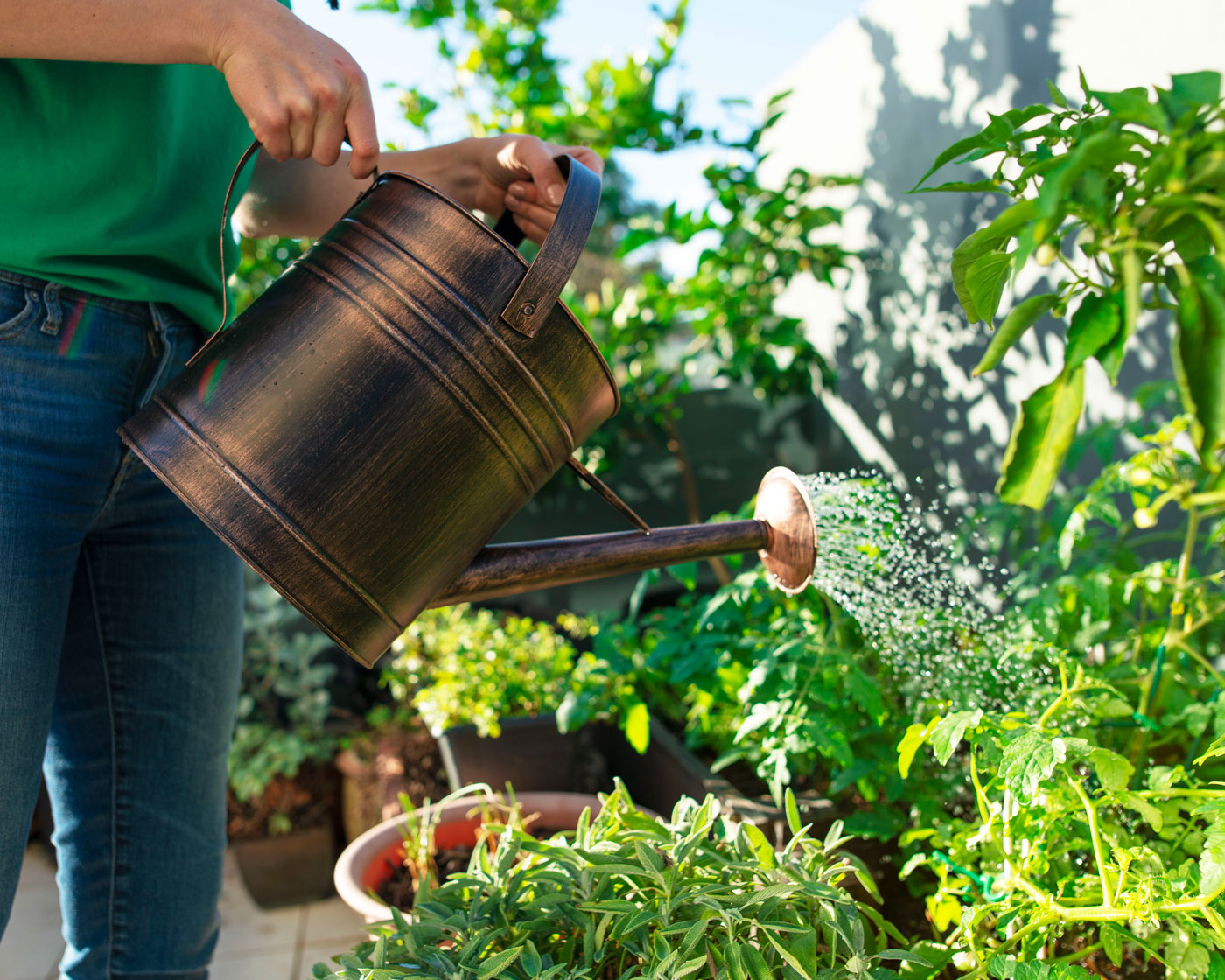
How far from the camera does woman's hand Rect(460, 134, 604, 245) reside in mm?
921

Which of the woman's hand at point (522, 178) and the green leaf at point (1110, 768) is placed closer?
the green leaf at point (1110, 768)

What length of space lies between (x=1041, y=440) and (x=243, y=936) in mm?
2180

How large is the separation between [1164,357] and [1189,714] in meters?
0.92

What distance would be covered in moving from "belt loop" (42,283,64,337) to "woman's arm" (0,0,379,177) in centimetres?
20

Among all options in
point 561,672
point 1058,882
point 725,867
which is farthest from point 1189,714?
point 561,672

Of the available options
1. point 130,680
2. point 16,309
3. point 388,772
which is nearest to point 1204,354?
point 16,309

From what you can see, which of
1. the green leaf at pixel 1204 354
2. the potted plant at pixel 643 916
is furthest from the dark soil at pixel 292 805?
the green leaf at pixel 1204 354

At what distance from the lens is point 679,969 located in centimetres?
70

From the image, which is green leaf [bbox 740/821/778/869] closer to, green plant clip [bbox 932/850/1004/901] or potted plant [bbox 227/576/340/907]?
green plant clip [bbox 932/850/1004/901]

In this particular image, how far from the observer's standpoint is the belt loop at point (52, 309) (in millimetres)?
788

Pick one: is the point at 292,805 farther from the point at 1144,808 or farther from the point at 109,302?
the point at 1144,808

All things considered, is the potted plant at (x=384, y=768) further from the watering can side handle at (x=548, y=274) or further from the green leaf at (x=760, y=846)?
the watering can side handle at (x=548, y=274)

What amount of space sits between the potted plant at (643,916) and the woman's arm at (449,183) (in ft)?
2.22

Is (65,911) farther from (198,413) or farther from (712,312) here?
(712,312)
